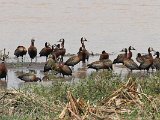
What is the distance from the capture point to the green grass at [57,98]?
10.3 metres

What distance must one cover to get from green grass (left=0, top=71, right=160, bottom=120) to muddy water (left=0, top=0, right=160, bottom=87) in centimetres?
474

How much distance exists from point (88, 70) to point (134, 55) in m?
3.37

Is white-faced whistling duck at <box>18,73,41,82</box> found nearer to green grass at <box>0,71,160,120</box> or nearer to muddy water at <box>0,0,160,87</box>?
muddy water at <box>0,0,160,87</box>

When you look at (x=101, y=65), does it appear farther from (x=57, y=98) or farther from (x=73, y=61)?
(x=57, y=98)

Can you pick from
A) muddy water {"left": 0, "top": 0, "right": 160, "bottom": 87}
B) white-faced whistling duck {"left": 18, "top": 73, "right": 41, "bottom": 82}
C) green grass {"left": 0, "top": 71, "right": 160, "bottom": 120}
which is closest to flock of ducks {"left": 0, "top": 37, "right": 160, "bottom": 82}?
white-faced whistling duck {"left": 18, "top": 73, "right": 41, "bottom": 82}

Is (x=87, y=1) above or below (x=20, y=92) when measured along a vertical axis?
above

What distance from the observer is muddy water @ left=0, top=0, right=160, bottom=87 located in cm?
2416

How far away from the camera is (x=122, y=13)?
32938 millimetres

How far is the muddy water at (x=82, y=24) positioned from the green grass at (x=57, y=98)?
474cm

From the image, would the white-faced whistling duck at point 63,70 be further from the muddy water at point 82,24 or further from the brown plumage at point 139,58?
the brown plumage at point 139,58

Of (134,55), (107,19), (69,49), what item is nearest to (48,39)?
(69,49)

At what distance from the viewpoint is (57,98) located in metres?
12.1

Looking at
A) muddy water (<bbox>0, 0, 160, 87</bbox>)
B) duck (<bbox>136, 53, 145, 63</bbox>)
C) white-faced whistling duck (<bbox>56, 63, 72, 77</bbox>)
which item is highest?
muddy water (<bbox>0, 0, 160, 87</bbox>)

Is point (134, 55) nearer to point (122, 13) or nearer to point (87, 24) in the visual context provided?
point (87, 24)
